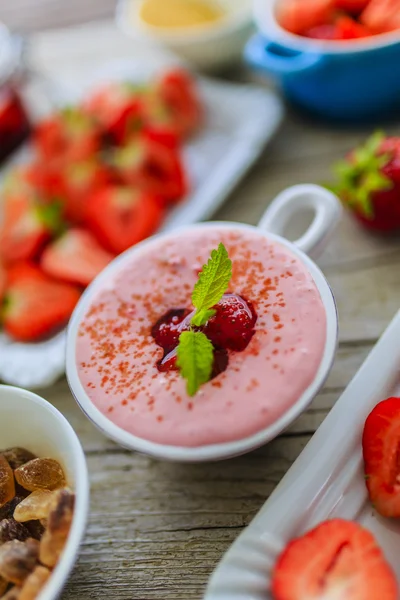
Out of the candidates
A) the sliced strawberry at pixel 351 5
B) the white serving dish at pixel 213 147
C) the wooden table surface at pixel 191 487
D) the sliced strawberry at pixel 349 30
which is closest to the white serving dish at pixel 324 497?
the wooden table surface at pixel 191 487

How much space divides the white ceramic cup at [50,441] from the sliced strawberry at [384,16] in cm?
113

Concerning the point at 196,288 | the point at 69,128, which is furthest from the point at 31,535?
the point at 69,128

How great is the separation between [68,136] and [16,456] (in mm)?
1000

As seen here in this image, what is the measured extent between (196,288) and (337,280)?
50cm

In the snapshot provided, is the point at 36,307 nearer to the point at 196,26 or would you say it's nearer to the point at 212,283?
the point at 212,283

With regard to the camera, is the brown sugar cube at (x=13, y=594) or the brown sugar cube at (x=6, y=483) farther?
the brown sugar cube at (x=6, y=483)

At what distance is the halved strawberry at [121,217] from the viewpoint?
4.91 feet

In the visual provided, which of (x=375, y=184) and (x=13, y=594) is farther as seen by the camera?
(x=375, y=184)

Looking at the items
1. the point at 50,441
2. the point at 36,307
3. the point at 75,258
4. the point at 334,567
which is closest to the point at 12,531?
the point at 50,441

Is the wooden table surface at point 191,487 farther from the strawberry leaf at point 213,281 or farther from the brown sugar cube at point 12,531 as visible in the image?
the strawberry leaf at point 213,281

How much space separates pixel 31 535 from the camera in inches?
35.1

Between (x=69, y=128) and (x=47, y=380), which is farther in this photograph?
(x=69, y=128)

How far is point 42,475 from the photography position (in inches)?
36.7

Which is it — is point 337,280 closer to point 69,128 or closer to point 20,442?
point 20,442
